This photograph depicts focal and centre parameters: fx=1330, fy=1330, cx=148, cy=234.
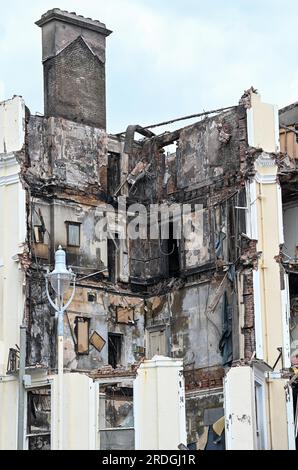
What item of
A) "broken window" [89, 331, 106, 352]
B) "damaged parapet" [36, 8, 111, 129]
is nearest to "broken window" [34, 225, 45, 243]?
"broken window" [89, 331, 106, 352]

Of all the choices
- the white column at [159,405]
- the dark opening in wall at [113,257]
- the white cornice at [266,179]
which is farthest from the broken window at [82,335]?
the white cornice at [266,179]

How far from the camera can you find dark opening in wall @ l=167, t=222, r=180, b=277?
49906 millimetres

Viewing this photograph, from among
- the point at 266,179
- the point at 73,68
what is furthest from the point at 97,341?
the point at 73,68

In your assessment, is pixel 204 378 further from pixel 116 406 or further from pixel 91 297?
pixel 91 297

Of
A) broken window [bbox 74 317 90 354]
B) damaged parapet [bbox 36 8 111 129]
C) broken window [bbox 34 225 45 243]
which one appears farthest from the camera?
damaged parapet [bbox 36 8 111 129]

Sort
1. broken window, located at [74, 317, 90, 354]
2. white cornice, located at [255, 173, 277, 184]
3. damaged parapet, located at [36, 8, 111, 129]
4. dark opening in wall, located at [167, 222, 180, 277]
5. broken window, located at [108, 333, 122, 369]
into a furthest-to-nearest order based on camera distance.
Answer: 1. dark opening in wall, located at [167, 222, 180, 277]
2. broken window, located at [108, 333, 122, 369]
3. damaged parapet, located at [36, 8, 111, 129]
4. broken window, located at [74, 317, 90, 354]
5. white cornice, located at [255, 173, 277, 184]

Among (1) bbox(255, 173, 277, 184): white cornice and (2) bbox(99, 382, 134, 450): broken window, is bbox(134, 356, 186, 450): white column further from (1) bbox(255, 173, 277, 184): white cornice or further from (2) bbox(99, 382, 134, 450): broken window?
(1) bbox(255, 173, 277, 184): white cornice

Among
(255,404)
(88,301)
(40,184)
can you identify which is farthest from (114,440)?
(40,184)

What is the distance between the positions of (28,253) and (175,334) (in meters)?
6.54

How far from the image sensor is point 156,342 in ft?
163

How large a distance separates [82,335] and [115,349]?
7.01ft

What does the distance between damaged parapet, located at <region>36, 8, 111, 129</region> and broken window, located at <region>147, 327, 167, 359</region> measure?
7960mm
